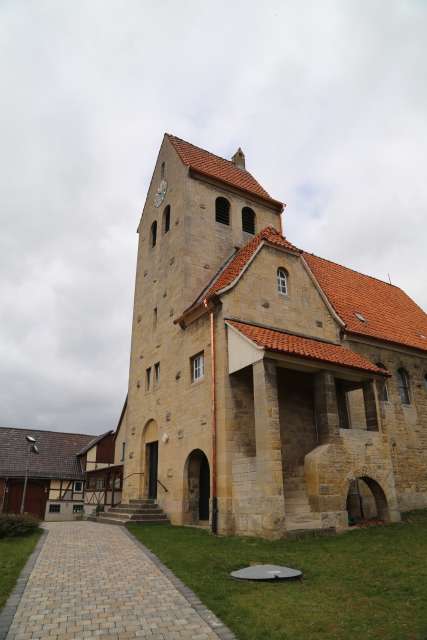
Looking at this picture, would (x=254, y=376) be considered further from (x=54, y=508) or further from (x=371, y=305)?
(x=54, y=508)

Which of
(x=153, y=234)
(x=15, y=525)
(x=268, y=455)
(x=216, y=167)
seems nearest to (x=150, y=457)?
(x=15, y=525)

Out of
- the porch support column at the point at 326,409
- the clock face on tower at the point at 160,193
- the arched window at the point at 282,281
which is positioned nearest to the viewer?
the porch support column at the point at 326,409

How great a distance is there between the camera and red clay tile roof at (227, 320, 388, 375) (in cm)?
1277

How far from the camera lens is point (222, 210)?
2097cm

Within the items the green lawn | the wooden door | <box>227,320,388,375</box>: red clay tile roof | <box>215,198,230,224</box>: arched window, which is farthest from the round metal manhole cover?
<box>215,198,230,224</box>: arched window

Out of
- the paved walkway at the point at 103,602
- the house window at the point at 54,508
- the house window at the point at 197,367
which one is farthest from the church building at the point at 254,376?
the house window at the point at 54,508

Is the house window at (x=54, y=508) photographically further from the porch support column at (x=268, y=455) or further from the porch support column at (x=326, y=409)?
the porch support column at (x=326, y=409)

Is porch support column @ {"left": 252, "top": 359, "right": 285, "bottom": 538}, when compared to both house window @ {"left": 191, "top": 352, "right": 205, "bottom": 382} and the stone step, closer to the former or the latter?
house window @ {"left": 191, "top": 352, "right": 205, "bottom": 382}

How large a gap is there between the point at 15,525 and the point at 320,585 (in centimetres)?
876

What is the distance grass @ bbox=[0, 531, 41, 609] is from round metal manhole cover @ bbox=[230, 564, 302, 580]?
11.5 ft

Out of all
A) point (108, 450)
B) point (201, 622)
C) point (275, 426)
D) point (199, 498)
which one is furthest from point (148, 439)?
point (108, 450)

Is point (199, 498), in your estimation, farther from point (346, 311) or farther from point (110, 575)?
point (346, 311)

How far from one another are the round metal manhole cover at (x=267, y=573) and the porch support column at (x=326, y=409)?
5392mm

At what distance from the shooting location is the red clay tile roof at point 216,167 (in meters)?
21.2
